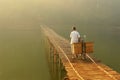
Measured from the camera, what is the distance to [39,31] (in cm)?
8212

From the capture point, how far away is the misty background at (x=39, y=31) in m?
34.6

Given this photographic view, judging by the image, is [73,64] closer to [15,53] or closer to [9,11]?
[15,53]

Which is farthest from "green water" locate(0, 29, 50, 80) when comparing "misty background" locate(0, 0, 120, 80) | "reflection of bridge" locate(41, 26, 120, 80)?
"reflection of bridge" locate(41, 26, 120, 80)

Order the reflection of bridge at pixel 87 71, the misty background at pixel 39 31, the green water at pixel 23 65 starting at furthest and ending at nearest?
the misty background at pixel 39 31, the green water at pixel 23 65, the reflection of bridge at pixel 87 71

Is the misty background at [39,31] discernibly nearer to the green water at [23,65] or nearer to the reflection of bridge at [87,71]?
the green water at [23,65]

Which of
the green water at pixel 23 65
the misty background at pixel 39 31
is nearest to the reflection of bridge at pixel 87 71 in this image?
the green water at pixel 23 65

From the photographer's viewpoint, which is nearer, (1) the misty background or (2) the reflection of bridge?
(2) the reflection of bridge

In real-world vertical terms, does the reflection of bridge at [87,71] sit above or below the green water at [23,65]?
above

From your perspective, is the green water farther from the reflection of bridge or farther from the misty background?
the reflection of bridge

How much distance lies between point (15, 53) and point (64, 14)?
9341 centimetres

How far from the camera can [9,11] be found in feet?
452

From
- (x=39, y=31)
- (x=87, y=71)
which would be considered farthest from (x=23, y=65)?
(x=39, y=31)

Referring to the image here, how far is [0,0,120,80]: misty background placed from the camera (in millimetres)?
34594

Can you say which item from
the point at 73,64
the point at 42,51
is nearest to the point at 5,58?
the point at 42,51
